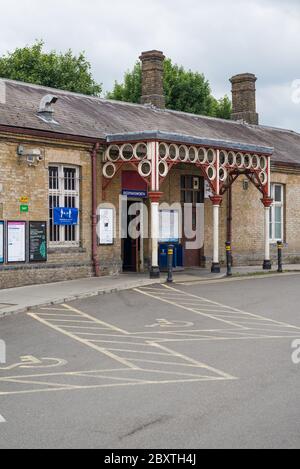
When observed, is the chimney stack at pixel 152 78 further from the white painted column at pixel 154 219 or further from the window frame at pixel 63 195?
the white painted column at pixel 154 219

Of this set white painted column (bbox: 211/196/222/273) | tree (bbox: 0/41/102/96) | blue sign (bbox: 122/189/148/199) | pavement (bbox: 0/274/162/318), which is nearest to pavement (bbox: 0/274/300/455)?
pavement (bbox: 0/274/162/318)

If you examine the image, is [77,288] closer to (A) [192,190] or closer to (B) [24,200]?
(B) [24,200]

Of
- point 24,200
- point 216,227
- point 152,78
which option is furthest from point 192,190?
point 24,200

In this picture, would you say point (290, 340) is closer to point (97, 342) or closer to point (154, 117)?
point (97, 342)

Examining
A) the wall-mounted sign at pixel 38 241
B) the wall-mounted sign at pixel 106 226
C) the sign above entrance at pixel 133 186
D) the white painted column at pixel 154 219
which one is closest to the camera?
the wall-mounted sign at pixel 38 241

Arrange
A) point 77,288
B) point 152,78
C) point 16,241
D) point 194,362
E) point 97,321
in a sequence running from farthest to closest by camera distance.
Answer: point 152,78, point 16,241, point 77,288, point 97,321, point 194,362

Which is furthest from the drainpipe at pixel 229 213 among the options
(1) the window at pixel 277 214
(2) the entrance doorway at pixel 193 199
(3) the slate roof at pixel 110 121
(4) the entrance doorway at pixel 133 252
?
(4) the entrance doorway at pixel 133 252

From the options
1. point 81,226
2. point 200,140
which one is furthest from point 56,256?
point 200,140

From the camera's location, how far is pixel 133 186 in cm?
2286

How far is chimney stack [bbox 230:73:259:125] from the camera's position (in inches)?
1321

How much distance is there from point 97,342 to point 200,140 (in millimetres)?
11551

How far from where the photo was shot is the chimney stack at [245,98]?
110 ft

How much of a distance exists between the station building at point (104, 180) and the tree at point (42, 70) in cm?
1946

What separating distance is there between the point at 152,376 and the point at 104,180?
524 inches
